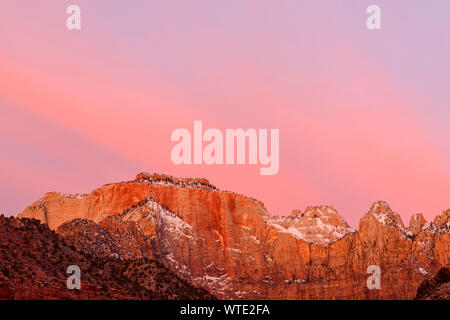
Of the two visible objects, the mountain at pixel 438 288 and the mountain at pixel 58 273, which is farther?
the mountain at pixel 58 273

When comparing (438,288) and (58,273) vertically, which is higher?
(58,273)

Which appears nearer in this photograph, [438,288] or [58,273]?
[438,288]

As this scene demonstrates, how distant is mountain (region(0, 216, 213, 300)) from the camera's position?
348 feet

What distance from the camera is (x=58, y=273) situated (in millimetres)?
113500

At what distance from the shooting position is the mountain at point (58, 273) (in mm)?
106125

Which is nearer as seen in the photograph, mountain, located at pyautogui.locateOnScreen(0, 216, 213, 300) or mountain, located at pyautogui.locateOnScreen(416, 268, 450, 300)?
mountain, located at pyautogui.locateOnScreen(416, 268, 450, 300)
